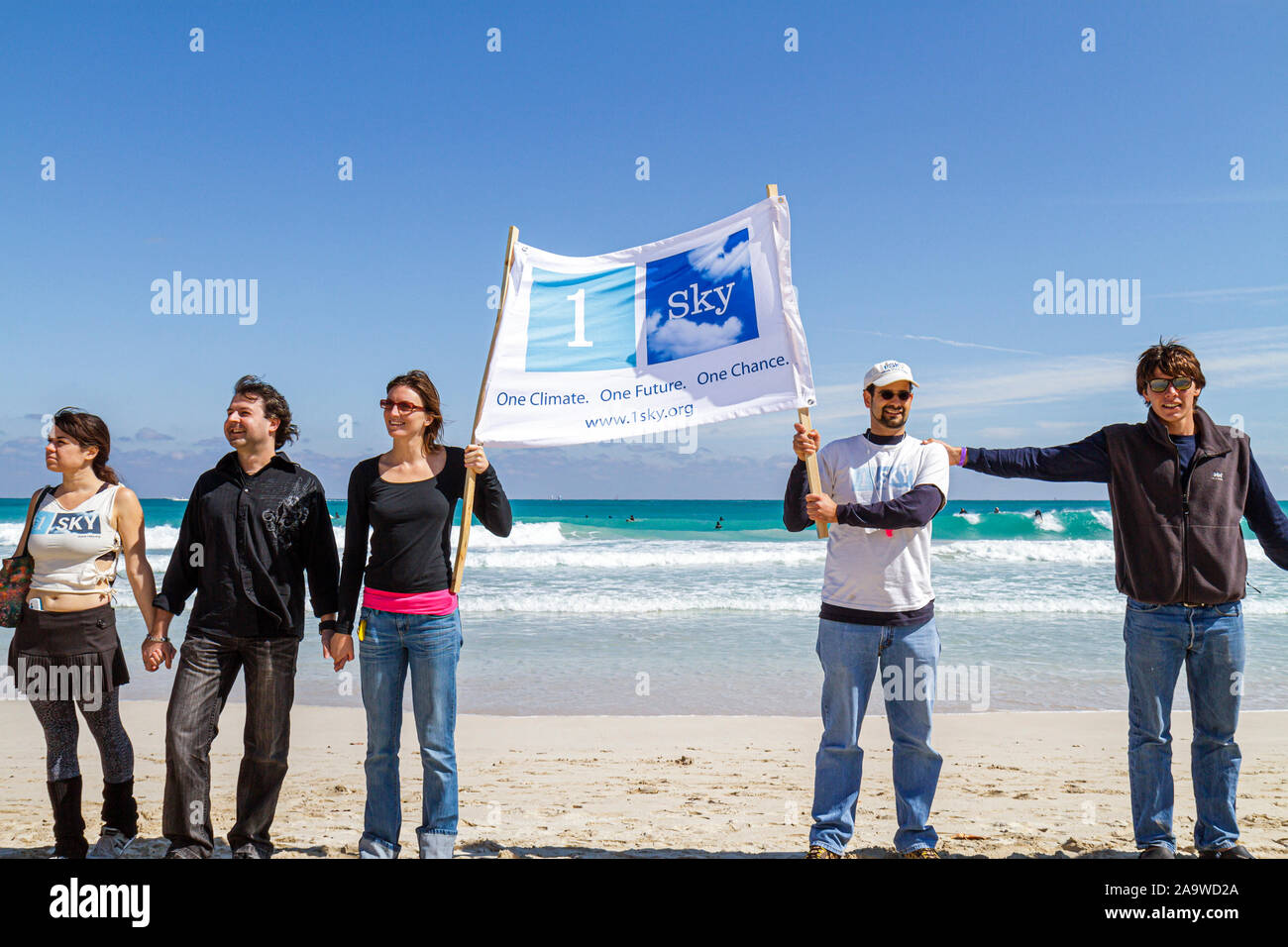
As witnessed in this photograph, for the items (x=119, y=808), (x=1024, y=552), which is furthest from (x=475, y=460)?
(x=1024, y=552)

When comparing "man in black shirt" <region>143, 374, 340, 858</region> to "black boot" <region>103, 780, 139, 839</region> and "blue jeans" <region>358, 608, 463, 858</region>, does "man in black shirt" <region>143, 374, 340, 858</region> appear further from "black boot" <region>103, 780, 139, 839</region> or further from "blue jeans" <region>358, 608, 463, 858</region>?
"black boot" <region>103, 780, 139, 839</region>

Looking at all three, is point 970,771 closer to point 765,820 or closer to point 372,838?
point 765,820

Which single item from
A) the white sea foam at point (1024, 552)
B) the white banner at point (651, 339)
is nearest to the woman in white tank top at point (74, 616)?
the white banner at point (651, 339)

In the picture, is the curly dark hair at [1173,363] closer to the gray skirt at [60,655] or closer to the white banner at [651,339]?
the white banner at [651,339]

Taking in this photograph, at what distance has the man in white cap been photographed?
3.80 metres

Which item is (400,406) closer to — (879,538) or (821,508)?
(821,508)

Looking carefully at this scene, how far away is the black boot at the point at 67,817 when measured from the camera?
4051 mm

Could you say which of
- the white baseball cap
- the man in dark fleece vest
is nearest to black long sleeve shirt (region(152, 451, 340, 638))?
the white baseball cap

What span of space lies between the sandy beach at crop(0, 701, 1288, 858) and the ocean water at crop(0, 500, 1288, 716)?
2.35 feet

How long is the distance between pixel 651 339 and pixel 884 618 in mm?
1756

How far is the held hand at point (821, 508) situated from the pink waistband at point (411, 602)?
159 centimetres
